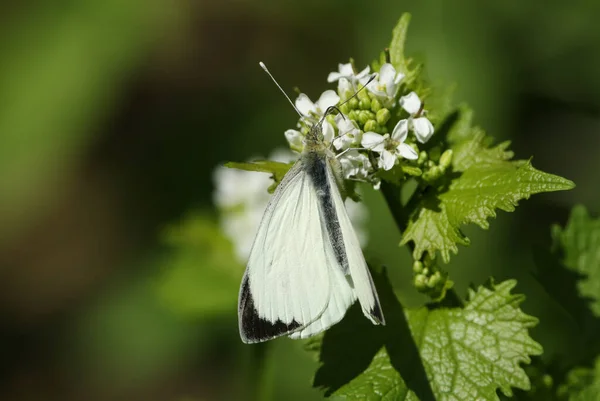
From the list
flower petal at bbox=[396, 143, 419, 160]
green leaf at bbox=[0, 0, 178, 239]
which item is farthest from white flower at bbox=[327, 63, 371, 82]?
green leaf at bbox=[0, 0, 178, 239]

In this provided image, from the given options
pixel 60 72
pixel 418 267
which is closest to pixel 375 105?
pixel 418 267

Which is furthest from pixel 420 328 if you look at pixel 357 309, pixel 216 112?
pixel 216 112

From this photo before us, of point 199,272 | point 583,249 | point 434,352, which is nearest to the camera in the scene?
point 434,352

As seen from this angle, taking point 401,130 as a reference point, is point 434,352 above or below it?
below

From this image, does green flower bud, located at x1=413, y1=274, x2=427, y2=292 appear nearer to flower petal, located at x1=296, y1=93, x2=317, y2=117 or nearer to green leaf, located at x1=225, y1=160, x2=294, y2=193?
green leaf, located at x1=225, y1=160, x2=294, y2=193

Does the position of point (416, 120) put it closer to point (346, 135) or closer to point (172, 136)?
point (346, 135)

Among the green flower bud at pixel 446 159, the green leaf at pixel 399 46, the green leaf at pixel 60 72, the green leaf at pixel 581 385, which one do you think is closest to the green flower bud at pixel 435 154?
the green flower bud at pixel 446 159

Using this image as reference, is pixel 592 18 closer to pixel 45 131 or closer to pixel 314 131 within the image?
pixel 314 131
